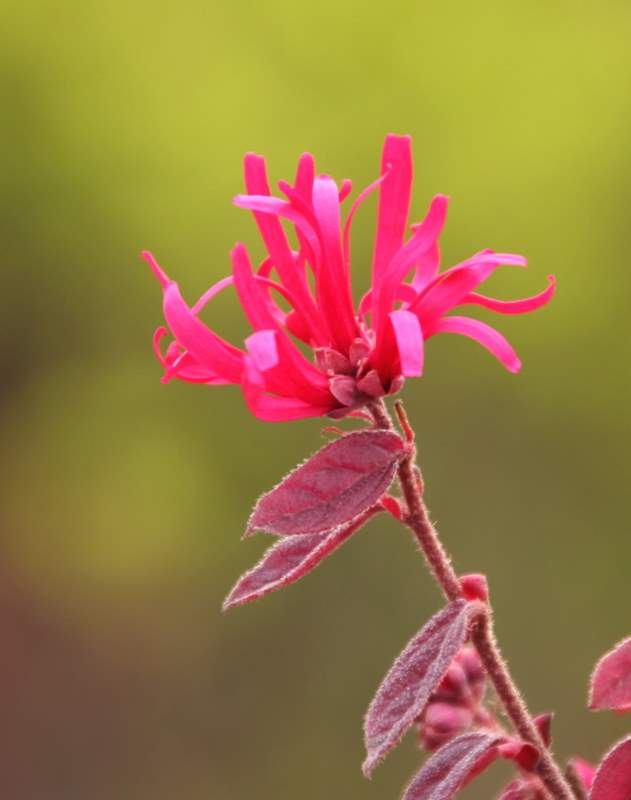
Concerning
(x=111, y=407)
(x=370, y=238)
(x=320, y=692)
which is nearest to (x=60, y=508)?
(x=111, y=407)

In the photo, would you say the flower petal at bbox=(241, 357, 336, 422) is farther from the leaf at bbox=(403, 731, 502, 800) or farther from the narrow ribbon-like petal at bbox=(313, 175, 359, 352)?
the leaf at bbox=(403, 731, 502, 800)

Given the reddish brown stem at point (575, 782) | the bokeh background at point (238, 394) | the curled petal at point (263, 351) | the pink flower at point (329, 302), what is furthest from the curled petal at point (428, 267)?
the bokeh background at point (238, 394)

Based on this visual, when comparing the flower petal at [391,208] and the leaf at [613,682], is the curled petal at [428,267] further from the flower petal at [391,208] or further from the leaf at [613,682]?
the leaf at [613,682]

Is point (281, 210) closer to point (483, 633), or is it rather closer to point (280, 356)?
point (280, 356)

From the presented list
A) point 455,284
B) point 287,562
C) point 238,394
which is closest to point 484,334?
point 455,284

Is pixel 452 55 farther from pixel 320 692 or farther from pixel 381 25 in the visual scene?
pixel 320 692

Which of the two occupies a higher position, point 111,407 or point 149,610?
point 111,407
